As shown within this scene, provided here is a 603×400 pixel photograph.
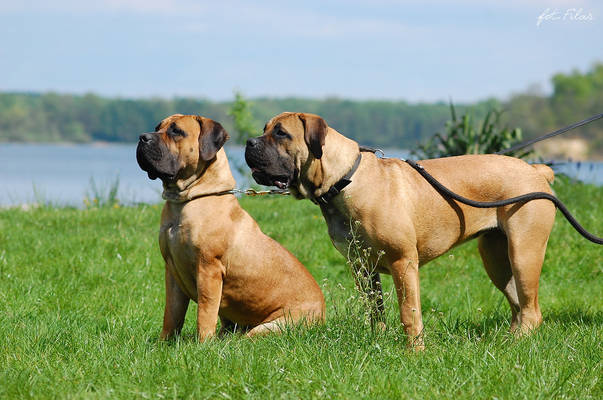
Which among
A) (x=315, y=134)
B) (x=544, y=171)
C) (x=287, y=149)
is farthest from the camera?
(x=544, y=171)

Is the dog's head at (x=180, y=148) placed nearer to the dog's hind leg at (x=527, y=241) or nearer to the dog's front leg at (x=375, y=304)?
the dog's front leg at (x=375, y=304)

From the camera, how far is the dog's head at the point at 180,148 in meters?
4.51

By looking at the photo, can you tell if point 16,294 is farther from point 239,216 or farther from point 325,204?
point 325,204

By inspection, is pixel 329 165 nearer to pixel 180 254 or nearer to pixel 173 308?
pixel 180 254

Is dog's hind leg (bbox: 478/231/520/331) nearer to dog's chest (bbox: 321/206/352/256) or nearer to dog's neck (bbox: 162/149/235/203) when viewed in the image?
dog's chest (bbox: 321/206/352/256)

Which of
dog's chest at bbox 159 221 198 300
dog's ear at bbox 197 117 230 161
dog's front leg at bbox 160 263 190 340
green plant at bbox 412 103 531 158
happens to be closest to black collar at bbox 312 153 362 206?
dog's ear at bbox 197 117 230 161

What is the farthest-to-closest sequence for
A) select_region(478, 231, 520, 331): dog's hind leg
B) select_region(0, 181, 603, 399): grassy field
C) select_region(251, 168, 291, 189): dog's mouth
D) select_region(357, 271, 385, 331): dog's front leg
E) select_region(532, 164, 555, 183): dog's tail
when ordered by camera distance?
select_region(478, 231, 520, 331): dog's hind leg
select_region(532, 164, 555, 183): dog's tail
select_region(251, 168, 291, 189): dog's mouth
select_region(357, 271, 385, 331): dog's front leg
select_region(0, 181, 603, 399): grassy field

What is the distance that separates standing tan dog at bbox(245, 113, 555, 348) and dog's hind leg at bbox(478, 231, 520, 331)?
0.05 ft

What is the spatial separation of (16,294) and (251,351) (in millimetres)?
2934

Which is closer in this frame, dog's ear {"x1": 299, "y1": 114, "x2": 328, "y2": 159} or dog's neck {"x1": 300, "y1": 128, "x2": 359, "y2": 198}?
dog's ear {"x1": 299, "y1": 114, "x2": 328, "y2": 159}

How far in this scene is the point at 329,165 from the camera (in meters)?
4.44

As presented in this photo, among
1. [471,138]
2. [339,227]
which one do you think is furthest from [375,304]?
[471,138]

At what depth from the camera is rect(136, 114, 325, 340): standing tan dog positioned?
4488mm

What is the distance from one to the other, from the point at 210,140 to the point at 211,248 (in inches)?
27.9
